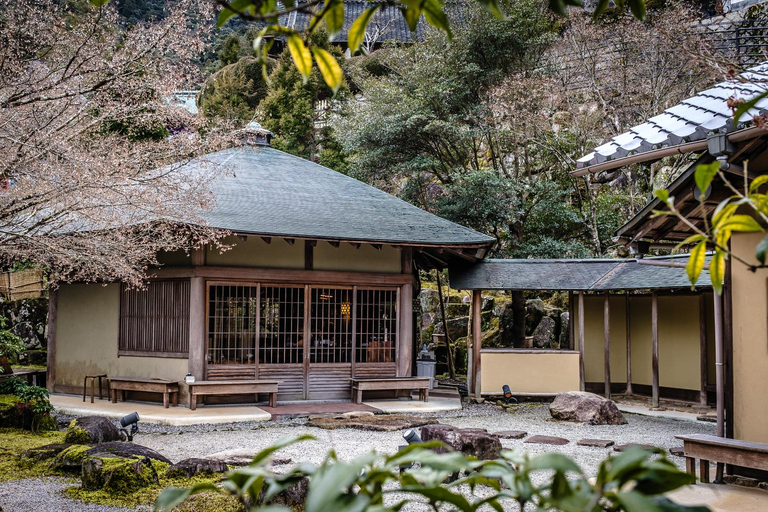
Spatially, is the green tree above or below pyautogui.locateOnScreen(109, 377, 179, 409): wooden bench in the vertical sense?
above

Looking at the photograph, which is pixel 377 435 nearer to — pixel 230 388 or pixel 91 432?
pixel 230 388

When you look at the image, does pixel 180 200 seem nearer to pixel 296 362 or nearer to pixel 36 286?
pixel 296 362

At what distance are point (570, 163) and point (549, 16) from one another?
13.6ft

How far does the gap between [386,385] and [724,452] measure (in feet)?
21.5

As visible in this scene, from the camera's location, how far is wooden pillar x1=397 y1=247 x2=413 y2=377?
11.9 m

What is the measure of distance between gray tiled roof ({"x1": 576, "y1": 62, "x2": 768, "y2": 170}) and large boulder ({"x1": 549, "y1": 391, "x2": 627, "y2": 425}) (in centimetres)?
516

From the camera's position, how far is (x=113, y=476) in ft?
18.4

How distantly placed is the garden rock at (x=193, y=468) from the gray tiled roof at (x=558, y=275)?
6869 millimetres

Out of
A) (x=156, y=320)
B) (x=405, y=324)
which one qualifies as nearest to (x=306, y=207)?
(x=405, y=324)

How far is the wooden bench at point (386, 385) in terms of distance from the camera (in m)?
11.2

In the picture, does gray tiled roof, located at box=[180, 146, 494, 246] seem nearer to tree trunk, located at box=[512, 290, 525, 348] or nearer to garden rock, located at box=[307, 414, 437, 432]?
garden rock, located at box=[307, 414, 437, 432]

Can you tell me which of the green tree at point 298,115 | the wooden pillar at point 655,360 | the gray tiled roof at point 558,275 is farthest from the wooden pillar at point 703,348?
the green tree at point 298,115

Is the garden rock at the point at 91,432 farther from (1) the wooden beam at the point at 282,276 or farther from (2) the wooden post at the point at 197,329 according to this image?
(1) the wooden beam at the point at 282,276

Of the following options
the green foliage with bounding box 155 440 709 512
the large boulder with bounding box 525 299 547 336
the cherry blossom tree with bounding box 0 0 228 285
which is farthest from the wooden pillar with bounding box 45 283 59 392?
the green foliage with bounding box 155 440 709 512
